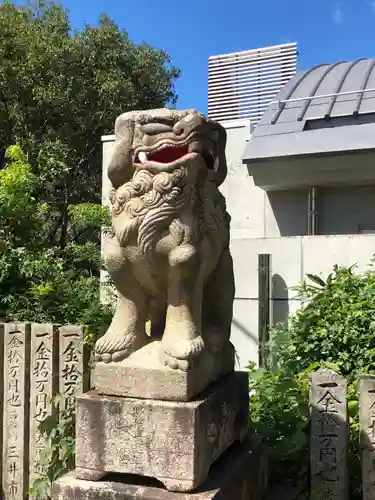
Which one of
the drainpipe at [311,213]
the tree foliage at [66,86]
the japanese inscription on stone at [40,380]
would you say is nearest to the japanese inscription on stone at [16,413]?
the japanese inscription on stone at [40,380]

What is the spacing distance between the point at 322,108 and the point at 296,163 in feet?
3.65

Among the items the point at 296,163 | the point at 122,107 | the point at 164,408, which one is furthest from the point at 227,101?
the point at 164,408

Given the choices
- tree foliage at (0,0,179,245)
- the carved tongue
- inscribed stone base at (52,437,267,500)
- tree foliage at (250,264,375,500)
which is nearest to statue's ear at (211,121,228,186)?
the carved tongue

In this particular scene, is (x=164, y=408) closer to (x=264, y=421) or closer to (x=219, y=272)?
(x=219, y=272)

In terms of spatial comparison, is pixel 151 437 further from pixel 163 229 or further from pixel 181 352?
pixel 163 229

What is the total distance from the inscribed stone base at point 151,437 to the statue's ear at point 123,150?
99 centimetres

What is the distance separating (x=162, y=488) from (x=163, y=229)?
107 centimetres

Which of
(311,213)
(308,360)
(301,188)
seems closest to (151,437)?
(308,360)

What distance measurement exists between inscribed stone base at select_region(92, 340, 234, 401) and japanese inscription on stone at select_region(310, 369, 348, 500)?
0.63 metres

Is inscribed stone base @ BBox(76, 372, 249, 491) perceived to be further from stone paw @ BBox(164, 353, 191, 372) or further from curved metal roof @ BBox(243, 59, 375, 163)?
curved metal roof @ BBox(243, 59, 375, 163)

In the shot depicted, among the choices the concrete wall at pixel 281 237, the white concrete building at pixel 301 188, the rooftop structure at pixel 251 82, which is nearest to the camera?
the concrete wall at pixel 281 237

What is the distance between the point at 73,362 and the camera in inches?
114

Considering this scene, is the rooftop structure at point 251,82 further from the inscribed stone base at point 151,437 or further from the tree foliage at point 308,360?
the inscribed stone base at point 151,437

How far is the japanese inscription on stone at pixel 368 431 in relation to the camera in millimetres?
2322
